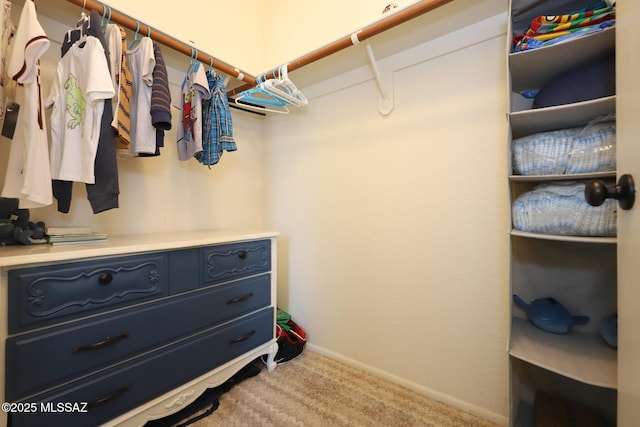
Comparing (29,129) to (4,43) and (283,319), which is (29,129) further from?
(283,319)

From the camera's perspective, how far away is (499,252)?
1.24m

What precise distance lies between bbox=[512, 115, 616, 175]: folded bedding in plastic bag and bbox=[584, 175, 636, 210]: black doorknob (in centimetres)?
46

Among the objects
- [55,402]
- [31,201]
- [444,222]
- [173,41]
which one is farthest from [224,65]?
[55,402]

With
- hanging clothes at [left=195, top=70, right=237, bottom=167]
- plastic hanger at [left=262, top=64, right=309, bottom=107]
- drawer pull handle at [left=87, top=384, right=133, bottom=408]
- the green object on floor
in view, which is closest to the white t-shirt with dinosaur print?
hanging clothes at [left=195, top=70, right=237, bottom=167]

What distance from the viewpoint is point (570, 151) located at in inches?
34.6

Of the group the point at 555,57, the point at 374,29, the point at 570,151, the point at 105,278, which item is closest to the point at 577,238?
the point at 570,151

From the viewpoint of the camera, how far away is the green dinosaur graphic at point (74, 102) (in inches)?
39.9

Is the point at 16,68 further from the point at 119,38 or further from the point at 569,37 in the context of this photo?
the point at 569,37

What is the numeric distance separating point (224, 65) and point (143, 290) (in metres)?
1.29

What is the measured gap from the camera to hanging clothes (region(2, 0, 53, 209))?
89 cm

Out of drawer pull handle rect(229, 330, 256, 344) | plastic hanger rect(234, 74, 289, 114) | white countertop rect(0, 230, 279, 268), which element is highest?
plastic hanger rect(234, 74, 289, 114)

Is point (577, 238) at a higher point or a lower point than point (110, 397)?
higher

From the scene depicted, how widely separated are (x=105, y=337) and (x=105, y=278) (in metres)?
0.24

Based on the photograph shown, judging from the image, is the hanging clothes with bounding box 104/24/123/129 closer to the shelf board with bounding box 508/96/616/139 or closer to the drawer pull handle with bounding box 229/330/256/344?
the drawer pull handle with bounding box 229/330/256/344
